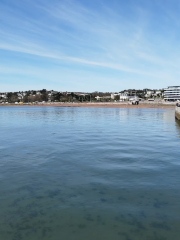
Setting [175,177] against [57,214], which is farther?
[175,177]

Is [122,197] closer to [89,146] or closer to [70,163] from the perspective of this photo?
[70,163]

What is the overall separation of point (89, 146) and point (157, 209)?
9.94m

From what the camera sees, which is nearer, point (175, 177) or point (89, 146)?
point (175, 177)

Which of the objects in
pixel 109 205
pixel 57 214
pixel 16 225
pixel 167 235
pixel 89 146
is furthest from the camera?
pixel 89 146

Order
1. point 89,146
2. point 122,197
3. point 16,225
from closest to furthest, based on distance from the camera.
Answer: point 16,225 → point 122,197 → point 89,146

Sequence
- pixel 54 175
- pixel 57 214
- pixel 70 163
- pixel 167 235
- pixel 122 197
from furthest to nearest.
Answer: pixel 70 163 < pixel 54 175 < pixel 122 197 < pixel 57 214 < pixel 167 235

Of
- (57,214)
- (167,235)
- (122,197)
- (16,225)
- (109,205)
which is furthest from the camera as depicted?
(122,197)

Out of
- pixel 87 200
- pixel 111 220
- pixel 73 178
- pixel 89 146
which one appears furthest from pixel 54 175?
pixel 89 146

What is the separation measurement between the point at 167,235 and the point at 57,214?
2.94m

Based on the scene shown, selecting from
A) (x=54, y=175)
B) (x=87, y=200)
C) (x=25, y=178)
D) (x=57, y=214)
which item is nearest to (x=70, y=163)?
(x=54, y=175)

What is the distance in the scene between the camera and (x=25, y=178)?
9.60 metres

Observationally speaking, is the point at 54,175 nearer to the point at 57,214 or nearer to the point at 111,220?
the point at 57,214

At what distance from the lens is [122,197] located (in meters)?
7.76

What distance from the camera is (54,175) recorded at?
10.0m
